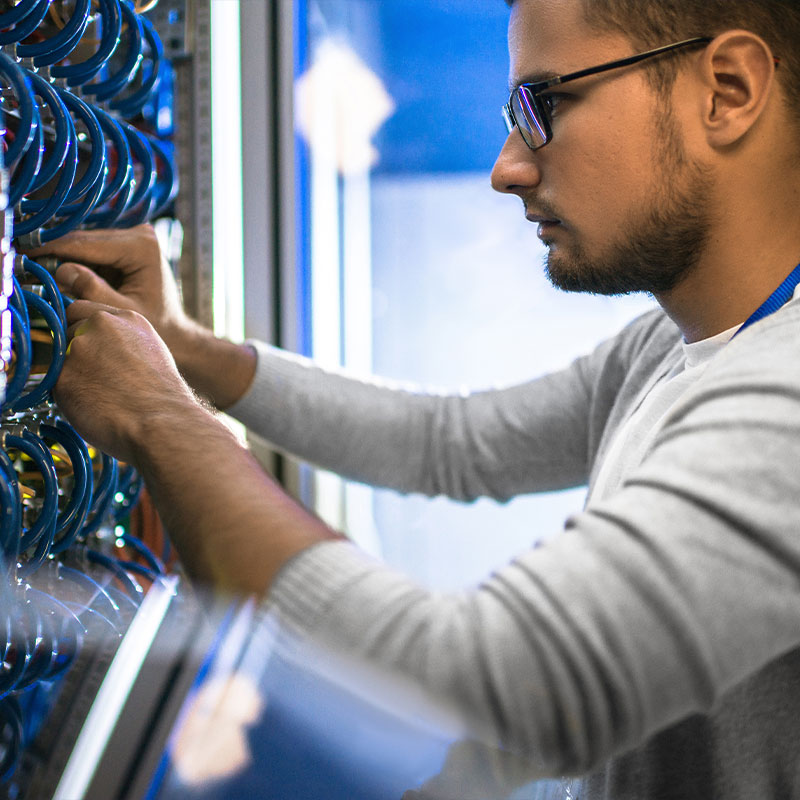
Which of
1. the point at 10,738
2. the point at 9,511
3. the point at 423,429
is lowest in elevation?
the point at 10,738

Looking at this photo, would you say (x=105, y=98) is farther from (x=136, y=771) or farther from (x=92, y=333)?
(x=136, y=771)

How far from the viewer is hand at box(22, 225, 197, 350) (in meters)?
1.07

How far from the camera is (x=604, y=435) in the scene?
1217 millimetres

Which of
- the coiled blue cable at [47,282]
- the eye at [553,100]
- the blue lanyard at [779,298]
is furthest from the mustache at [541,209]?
the coiled blue cable at [47,282]

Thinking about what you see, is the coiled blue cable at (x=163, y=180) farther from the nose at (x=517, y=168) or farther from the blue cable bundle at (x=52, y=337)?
the nose at (x=517, y=168)

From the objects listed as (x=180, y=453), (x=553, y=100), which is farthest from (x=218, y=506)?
(x=553, y=100)

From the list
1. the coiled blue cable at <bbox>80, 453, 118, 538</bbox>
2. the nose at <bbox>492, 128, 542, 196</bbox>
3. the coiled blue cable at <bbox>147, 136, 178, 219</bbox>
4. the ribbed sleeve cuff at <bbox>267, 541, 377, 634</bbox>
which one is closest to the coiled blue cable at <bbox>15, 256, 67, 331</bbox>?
the coiled blue cable at <bbox>80, 453, 118, 538</bbox>

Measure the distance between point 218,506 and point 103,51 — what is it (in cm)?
60

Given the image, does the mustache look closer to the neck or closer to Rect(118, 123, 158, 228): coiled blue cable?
the neck

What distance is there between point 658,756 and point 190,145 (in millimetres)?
1194

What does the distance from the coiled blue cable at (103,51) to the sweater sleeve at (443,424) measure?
1.77 feet

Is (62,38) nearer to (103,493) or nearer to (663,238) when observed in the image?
→ (103,493)

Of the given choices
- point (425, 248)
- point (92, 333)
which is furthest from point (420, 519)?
point (92, 333)

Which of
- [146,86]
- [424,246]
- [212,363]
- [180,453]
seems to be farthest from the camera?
[424,246]
